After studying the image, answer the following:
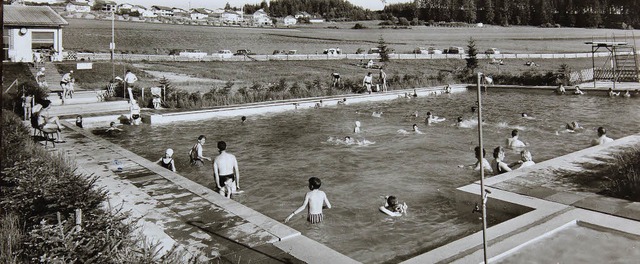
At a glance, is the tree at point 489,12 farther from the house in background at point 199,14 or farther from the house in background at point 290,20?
the house in background at point 199,14

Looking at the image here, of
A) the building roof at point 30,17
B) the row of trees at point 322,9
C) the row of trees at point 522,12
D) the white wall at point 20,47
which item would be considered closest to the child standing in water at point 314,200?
the white wall at point 20,47

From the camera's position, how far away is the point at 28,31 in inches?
1391

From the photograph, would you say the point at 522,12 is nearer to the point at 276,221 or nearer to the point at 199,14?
the point at 276,221

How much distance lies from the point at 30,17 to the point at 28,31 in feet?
7.60

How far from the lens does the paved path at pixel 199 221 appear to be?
6.29 metres

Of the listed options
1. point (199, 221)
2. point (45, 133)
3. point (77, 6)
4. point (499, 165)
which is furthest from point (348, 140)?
point (77, 6)

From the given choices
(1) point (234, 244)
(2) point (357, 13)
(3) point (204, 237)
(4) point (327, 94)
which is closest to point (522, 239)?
(1) point (234, 244)

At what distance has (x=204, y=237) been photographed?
269 inches

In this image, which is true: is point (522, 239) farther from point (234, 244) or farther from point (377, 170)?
point (377, 170)

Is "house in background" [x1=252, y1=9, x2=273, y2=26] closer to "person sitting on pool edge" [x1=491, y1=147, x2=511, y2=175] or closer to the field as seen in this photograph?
the field

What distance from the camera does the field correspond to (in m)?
78.4

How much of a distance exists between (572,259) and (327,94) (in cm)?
2189

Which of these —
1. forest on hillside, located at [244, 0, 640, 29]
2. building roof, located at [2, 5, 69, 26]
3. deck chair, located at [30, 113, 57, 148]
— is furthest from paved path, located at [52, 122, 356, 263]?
forest on hillside, located at [244, 0, 640, 29]

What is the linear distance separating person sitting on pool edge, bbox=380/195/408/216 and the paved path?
282 cm
